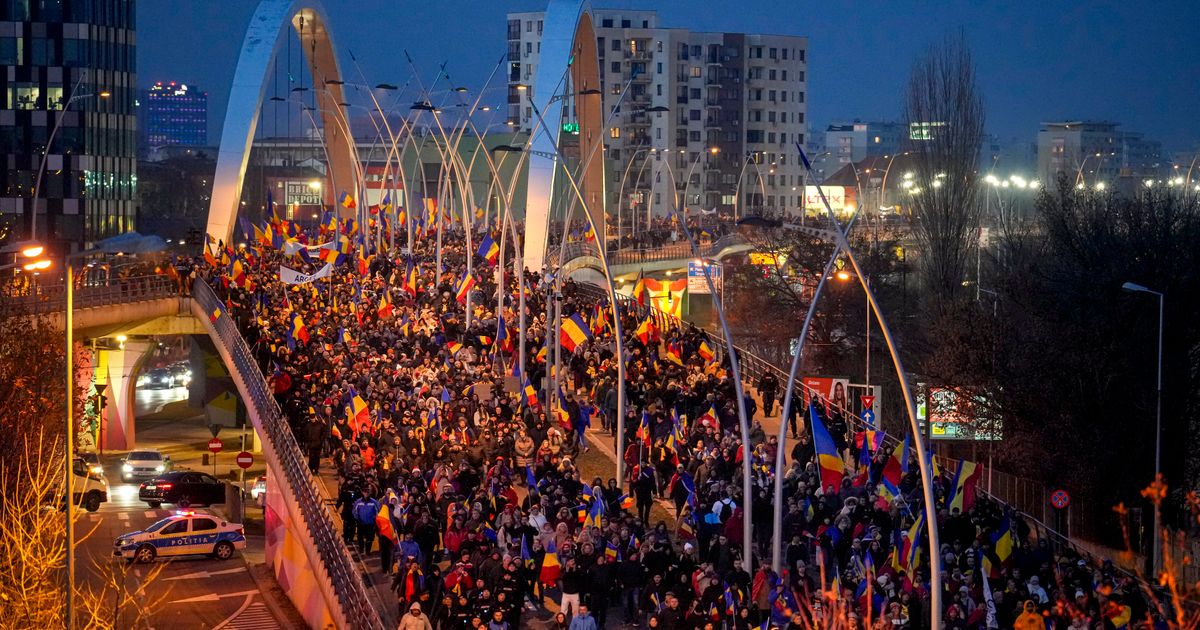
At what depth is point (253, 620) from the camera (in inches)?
1000

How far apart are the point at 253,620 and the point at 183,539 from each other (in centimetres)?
524

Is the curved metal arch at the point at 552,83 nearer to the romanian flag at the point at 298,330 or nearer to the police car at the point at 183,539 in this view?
the romanian flag at the point at 298,330

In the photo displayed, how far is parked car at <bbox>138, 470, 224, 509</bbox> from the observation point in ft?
118

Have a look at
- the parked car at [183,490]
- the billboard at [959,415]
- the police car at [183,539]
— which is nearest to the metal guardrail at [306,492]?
the police car at [183,539]

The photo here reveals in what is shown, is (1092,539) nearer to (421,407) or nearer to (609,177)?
(421,407)

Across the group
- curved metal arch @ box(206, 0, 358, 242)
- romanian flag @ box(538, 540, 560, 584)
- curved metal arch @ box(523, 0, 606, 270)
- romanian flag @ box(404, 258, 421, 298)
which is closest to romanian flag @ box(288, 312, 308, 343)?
romanian flag @ box(404, 258, 421, 298)

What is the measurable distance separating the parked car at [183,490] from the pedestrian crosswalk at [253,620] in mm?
9922

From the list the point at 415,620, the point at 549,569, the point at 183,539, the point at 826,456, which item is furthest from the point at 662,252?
the point at 415,620

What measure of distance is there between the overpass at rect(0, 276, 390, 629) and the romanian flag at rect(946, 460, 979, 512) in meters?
7.80

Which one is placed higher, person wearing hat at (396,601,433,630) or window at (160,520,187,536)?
person wearing hat at (396,601,433,630)

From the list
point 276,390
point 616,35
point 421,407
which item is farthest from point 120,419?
point 616,35

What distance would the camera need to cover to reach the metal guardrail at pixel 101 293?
133 feet

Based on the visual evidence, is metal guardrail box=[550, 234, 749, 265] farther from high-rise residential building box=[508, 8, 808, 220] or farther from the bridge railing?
high-rise residential building box=[508, 8, 808, 220]

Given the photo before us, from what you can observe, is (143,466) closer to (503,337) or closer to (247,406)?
(247,406)
